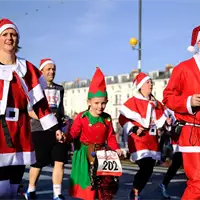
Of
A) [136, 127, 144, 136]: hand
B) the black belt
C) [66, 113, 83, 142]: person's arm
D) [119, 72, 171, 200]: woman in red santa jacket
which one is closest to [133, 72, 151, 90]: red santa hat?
[119, 72, 171, 200]: woman in red santa jacket

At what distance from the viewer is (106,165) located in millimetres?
5836

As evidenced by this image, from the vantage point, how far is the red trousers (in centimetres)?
448

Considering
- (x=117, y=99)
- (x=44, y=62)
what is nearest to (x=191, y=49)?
(x=44, y=62)

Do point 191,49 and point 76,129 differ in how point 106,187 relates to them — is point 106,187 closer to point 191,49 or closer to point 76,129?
point 76,129

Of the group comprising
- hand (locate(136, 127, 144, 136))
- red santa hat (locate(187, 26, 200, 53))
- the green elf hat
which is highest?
red santa hat (locate(187, 26, 200, 53))

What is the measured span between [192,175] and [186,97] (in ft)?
2.34

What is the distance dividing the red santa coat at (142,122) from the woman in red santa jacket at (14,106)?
2.94m

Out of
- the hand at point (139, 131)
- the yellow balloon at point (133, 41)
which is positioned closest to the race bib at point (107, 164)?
the hand at point (139, 131)

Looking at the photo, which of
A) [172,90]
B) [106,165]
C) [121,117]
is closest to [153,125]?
[121,117]

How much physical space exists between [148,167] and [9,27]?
141 inches

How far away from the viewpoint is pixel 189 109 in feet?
15.2

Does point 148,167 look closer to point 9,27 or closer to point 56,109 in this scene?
point 56,109

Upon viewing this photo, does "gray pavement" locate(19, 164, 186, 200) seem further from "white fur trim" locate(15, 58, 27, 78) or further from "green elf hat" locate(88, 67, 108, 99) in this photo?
"white fur trim" locate(15, 58, 27, 78)

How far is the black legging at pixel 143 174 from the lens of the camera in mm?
7277
